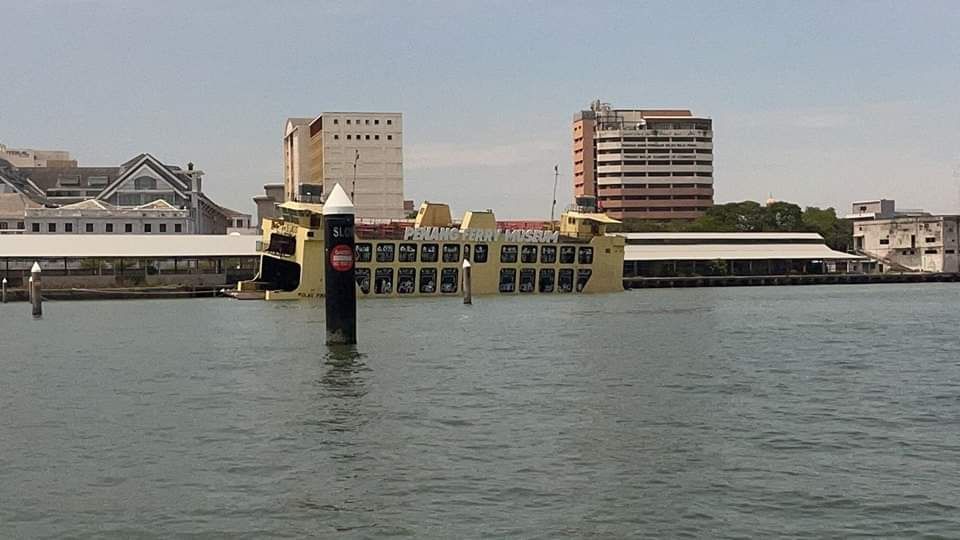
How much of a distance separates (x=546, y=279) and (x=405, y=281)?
46.3 ft

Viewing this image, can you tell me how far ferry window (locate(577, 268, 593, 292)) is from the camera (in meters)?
101

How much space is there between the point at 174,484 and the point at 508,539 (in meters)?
5.70

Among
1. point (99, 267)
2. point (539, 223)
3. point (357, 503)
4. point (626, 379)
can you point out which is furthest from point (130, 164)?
point (357, 503)

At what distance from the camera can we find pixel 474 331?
159 ft

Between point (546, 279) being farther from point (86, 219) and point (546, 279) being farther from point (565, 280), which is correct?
point (86, 219)

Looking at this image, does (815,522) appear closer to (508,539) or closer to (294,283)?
(508,539)

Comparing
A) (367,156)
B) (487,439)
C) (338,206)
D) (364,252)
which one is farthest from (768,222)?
(487,439)

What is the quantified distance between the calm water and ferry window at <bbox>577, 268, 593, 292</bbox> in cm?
5957

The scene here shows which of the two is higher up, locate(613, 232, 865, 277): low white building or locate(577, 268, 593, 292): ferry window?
locate(613, 232, 865, 277): low white building

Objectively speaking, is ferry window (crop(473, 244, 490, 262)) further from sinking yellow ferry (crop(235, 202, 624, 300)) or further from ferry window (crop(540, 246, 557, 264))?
ferry window (crop(540, 246, 557, 264))

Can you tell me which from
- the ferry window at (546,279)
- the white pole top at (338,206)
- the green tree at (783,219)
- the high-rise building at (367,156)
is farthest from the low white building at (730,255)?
the white pole top at (338,206)

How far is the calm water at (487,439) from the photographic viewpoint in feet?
48.9

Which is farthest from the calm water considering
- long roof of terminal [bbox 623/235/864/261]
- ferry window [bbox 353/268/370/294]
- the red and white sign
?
long roof of terminal [bbox 623/235/864/261]

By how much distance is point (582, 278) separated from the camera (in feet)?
333
